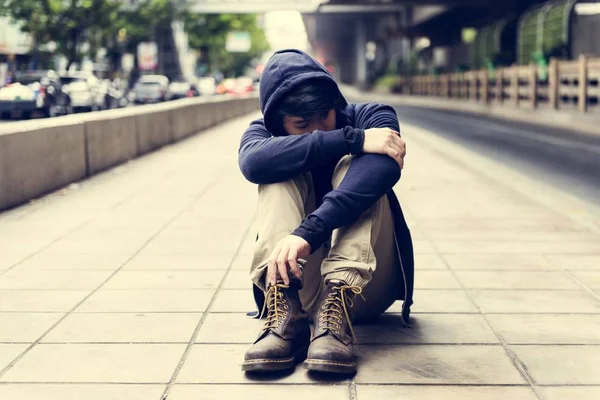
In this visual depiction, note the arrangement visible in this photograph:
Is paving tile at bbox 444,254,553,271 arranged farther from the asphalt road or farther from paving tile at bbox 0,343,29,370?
the asphalt road

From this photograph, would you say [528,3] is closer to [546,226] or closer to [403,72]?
[403,72]

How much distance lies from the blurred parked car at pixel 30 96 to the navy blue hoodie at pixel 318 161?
950 inches

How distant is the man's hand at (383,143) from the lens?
3482 millimetres

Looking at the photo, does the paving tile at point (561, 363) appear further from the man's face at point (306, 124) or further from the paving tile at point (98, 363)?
the paving tile at point (98, 363)

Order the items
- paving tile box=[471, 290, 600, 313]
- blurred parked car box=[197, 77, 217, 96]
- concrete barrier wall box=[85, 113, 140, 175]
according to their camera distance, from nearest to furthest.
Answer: paving tile box=[471, 290, 600, 313] < concrete barrier wall box=[85, 113, 140, 175] < blurred parked car box=[197, 77, 217, 96]

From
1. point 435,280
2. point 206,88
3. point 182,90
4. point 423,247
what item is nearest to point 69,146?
point 423,247

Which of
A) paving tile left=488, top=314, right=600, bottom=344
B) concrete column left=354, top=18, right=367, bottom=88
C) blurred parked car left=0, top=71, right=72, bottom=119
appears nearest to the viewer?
paving tile left=488, top=314, right=600, bottom=344

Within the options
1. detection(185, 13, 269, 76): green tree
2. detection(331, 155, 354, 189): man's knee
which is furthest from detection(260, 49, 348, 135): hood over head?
detection(185, 13, 269, 76): green tree

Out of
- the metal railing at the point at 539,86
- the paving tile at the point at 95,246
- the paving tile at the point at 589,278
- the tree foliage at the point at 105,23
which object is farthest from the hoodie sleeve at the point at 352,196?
the tree foliage at the point at 105,23

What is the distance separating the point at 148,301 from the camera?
4.54 metres

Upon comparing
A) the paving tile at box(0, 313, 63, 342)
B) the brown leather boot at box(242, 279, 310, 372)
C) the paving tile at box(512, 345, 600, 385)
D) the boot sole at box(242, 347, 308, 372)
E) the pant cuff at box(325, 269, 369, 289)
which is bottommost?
the paving tile at box(512, 345, 600, 385)

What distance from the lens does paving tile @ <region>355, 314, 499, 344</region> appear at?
12.5 ft

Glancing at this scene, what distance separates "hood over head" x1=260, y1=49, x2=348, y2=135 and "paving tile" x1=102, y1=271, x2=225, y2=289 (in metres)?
1.56

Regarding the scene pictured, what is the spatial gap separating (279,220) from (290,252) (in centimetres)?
23
